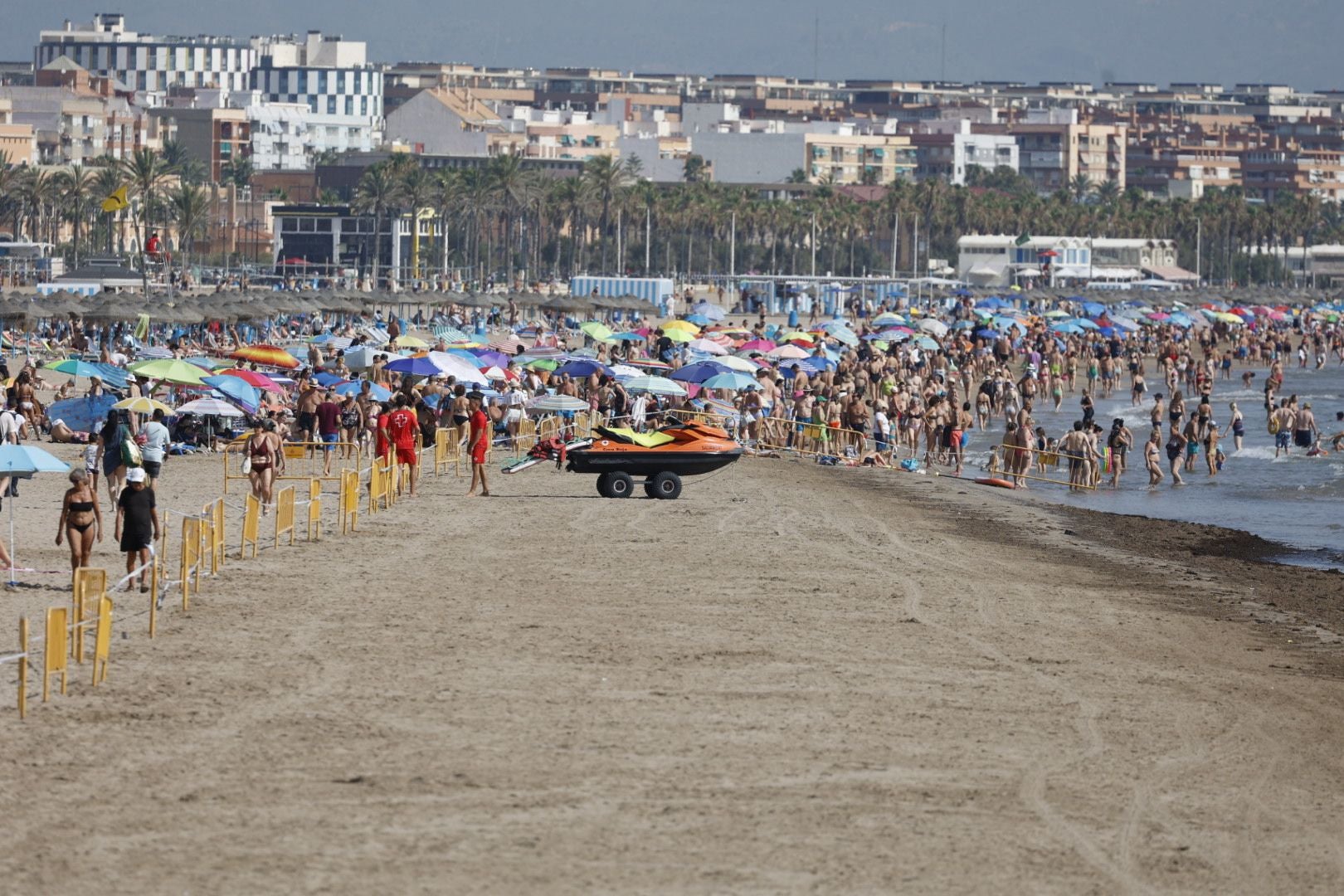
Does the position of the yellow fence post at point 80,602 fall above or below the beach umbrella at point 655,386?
below

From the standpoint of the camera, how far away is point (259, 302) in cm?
4806

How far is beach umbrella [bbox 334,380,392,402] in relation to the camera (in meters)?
26.0

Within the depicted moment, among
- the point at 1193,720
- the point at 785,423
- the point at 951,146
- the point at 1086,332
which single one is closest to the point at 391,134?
the point at 951,146

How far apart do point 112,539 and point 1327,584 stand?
34.0ft

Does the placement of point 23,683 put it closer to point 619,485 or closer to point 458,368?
point 619,485

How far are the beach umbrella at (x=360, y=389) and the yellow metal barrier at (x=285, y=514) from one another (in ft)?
30.8

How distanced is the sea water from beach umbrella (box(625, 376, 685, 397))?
5385mm

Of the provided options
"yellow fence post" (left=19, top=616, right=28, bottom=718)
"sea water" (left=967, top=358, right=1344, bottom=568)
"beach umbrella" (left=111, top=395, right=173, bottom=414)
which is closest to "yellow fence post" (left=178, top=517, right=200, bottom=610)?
"yellow fence post" (left=19, top=616, right=28, bottom=718)

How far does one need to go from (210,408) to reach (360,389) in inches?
138

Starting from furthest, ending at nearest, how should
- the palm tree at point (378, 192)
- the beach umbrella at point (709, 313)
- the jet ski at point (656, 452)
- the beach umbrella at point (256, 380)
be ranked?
the palm tree at point (378, 192) < the beach umbrella at point (709, 313) < the beach umbrella at point (256, 380) < the jet ski at point (656, 452)

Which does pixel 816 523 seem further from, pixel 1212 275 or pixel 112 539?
pixel 1212 275

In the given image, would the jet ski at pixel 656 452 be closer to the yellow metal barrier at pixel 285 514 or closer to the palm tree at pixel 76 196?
the yellow metal barrier at pixel 285 514

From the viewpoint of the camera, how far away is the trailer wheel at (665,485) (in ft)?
68.6

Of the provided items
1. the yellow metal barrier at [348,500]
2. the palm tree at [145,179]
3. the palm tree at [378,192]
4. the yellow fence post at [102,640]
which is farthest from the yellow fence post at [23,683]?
the palm tree at [378,192]
